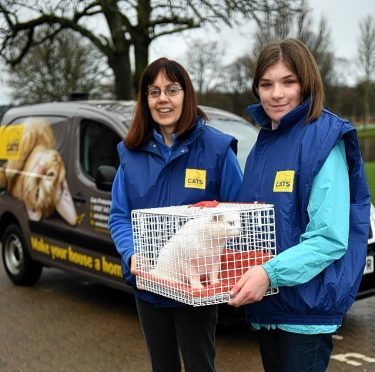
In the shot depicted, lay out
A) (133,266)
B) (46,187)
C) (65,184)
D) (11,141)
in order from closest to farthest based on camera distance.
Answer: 1. (133,266)
2. (65,184)
3. (46,187)
4. (11,141)

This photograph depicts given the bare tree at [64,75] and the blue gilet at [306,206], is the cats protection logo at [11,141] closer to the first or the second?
the blue gilet at [306,206]

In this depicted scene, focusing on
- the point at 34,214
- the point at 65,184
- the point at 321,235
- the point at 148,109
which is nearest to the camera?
the point at 321,235

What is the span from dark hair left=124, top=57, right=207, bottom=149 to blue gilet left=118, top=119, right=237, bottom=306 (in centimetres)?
4

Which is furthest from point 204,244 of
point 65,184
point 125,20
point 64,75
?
point 64,75

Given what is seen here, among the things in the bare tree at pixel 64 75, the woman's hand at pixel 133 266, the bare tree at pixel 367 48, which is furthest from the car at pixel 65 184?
the bare tree at pixel 367 48

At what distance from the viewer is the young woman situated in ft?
6.76

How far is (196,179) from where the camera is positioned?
2.77 meters

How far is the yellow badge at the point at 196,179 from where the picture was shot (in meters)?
2.76

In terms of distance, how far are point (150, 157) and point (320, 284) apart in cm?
108

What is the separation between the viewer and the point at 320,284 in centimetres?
212

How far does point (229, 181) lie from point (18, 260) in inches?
202

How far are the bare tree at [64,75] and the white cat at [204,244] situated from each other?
29.3 meters

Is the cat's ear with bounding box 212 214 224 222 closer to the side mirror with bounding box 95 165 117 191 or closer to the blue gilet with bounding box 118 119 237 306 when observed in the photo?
the blue gilet with bounding box 118 119 237 306

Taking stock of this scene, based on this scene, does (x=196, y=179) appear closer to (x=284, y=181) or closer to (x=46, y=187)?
(x=284, y=181)
